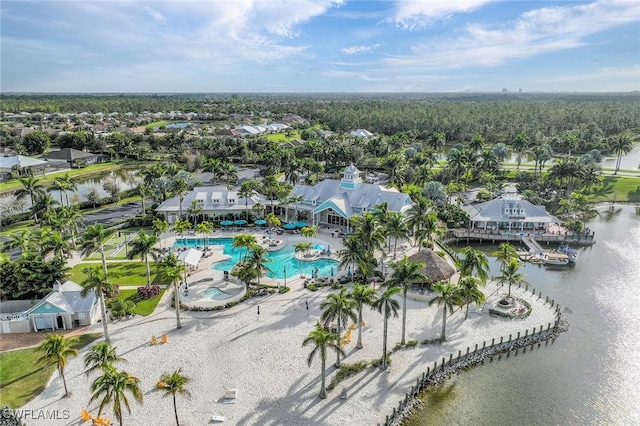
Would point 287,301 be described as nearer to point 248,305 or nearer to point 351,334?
point 248,305

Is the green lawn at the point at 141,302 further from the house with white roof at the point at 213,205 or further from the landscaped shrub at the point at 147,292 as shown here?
the house with white roof at the point at 213,205

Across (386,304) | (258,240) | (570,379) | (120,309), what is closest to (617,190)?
(570,379)

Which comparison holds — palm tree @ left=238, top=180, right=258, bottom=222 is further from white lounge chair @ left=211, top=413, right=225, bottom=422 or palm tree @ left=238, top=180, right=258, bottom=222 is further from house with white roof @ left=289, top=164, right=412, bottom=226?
white lounge chair @ left=211, top=413, right=225, bottom=422

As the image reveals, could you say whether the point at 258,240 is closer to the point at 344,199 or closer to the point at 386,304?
the point at 344,199

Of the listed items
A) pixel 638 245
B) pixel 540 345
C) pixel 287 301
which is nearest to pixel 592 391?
pixel 540 345

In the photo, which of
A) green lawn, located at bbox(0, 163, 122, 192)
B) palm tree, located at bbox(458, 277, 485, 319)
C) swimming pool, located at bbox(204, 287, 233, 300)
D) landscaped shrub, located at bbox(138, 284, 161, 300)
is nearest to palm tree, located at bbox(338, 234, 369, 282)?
palm tree, located at bbox(458, 277, 485, 319)

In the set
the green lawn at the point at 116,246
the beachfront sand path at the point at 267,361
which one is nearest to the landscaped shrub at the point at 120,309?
the beachfront sand path at the point at 267,361
